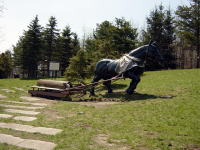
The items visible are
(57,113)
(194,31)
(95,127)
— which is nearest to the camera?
(95,127)

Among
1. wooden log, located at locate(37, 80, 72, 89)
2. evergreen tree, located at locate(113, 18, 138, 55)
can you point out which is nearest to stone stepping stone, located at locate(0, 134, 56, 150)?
wooden log, located at locate(37, 80, 72, 89)

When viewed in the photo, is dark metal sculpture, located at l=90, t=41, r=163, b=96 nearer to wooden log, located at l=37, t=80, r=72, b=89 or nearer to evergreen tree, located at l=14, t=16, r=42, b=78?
wooden log, located at l=37, t=80, r=72, b=89

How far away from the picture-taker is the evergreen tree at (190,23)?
2738 centimetres

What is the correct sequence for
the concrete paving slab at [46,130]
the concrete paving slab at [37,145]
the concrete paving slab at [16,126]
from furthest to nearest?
the concrete paving slab at [16,126] → the concrete paving slab at [46,130] → the concrete paving slab at [37,145]

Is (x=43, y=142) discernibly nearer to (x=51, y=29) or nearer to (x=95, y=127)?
(x=95, y=127)

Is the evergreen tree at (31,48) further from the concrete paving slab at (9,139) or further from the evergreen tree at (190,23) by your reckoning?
the concrete paving slab at (9,139)

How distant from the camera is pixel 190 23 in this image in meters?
28.1

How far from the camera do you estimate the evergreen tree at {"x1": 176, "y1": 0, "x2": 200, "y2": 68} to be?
27.4 metres

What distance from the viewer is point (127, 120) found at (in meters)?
5.96

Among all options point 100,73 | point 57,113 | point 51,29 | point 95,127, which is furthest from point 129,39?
point 51,29

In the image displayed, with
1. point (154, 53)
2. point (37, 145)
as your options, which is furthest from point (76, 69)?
point (37, 145)

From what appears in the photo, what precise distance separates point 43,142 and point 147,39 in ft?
88.9

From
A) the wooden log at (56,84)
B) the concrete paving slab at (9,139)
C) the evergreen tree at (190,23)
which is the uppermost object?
the evergreen tree at (190,23)

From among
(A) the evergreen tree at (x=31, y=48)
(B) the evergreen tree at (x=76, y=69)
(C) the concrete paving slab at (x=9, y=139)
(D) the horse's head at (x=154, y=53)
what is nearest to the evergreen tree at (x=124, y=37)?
(B) the evergreen tree at (x=76, y=69)
